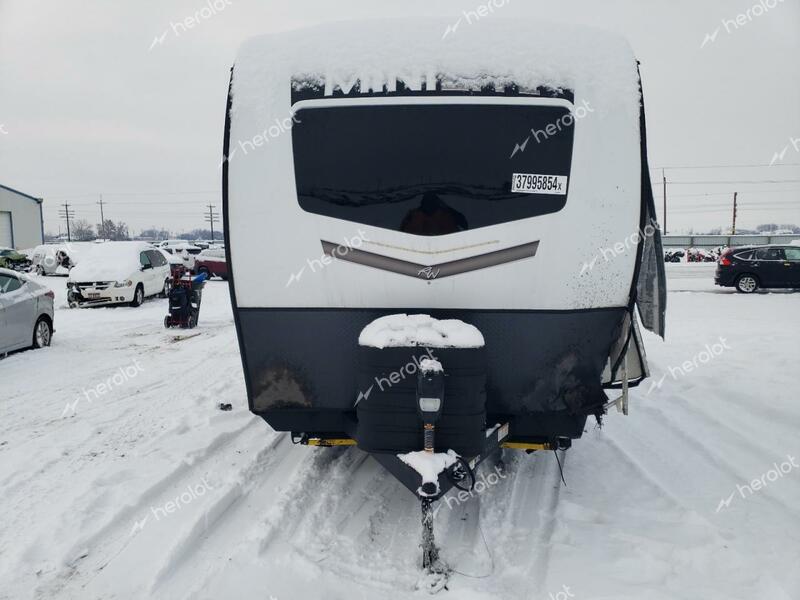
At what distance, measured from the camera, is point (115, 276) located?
14414 millimetres

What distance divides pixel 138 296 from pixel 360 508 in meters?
13.4

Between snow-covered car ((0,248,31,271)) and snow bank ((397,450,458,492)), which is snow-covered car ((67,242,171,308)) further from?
snow-covered car ((0,248,31,271))

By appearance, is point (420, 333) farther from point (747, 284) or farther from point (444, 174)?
point (747, 284)

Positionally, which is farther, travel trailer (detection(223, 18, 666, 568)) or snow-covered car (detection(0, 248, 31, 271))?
snow-covered car (detection(0, 248, 31, 271))

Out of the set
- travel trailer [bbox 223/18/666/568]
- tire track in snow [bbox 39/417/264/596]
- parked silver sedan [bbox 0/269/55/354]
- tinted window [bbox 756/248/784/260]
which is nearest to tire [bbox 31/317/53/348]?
parked silver sedan [bbox 0/269/55/354]

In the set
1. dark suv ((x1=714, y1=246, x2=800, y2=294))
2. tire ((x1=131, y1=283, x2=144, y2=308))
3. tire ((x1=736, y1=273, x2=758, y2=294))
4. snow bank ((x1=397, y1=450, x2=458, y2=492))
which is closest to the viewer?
snow bank ((x1=397, y1=450, x2=458, y2=492))

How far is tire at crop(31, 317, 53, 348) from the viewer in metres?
9.25

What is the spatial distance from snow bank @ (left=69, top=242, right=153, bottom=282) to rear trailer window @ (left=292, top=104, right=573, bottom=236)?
13592 mm

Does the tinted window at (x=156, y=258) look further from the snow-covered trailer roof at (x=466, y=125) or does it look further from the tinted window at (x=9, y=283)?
the snow-covered trailer roof at (x=466, y=125)

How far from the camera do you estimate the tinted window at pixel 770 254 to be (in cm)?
1784

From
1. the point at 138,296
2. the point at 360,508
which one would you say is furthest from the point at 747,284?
the point at 138,296

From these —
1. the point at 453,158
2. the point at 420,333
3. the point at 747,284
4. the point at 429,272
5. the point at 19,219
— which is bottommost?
the point at 747,284

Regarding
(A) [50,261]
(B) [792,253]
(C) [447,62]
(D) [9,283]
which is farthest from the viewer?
(A) [50,261]

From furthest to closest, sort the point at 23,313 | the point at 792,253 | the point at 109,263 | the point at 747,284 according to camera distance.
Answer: the point at 747,284
the point at 792,253
the point at 109,263
the point at 23,313
